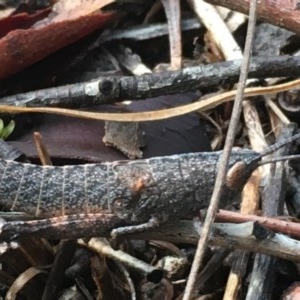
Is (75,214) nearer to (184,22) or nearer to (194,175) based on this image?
(194,175)

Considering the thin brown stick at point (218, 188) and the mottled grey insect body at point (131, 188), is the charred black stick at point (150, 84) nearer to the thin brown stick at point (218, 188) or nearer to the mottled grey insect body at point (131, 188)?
the mottled grey insect body at point (131, 188)

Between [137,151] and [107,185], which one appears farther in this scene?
[137,151]

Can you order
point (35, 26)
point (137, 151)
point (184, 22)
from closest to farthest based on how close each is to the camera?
1. point (137, 151)
2. point (35, 26)
3. point (184, 22)

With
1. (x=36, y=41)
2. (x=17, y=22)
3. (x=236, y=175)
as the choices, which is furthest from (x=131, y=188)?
(x=17, y=22)

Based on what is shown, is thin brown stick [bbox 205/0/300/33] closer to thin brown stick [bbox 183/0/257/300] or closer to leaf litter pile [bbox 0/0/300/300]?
leaf litter pile [bbox 0/0/300/300]

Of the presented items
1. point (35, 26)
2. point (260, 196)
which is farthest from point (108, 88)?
point (260, 196)

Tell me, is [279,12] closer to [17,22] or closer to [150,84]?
[150,84]
